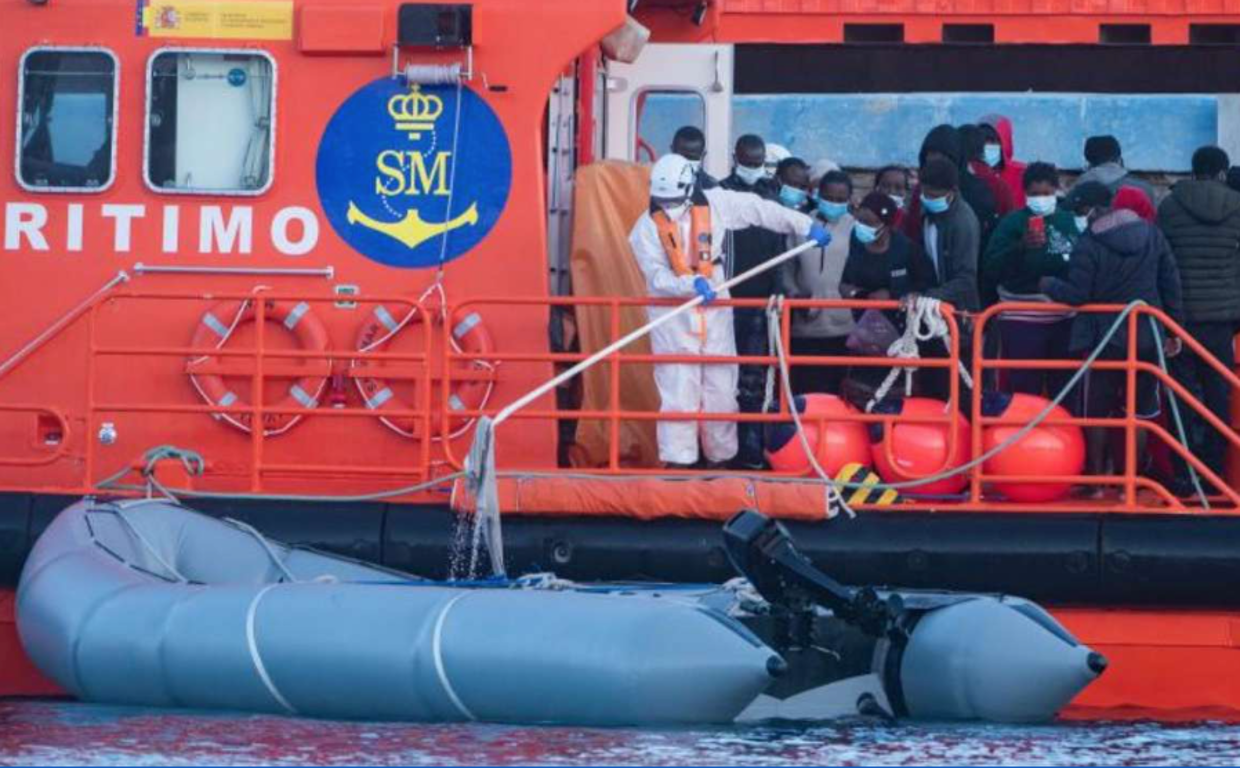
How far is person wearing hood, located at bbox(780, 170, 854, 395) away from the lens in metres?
10.8

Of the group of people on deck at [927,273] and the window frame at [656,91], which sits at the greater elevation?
the window frame at [656,91]

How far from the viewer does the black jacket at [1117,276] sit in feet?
33.6

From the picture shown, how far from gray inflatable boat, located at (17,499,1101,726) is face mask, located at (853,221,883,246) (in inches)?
69.2

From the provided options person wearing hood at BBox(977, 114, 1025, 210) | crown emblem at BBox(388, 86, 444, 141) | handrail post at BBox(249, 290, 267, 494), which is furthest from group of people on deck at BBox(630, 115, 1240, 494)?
handrail post at BBox(249, 290, 267, 494)

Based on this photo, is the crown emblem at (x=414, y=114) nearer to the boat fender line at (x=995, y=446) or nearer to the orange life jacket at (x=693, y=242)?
the orange life jacket at (x=693, y=242)

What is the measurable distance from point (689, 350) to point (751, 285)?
728 millimetres

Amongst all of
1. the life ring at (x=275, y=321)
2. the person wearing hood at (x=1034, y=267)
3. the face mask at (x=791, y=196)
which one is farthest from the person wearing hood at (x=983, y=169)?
the life ring at (x=275, y=321)

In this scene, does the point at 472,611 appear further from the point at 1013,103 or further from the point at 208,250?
the point at 1013,103

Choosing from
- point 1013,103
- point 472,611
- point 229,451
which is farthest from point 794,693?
point 1013,103

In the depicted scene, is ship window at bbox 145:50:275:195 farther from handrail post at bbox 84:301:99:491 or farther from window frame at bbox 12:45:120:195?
handrail post at bbox 84:301:99:491

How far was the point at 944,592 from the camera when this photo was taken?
A: 9844 mm

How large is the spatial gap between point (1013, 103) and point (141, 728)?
10.4 m

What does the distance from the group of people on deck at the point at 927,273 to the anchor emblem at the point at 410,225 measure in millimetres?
725

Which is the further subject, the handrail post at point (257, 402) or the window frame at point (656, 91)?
the window frame at point (656, 91)
